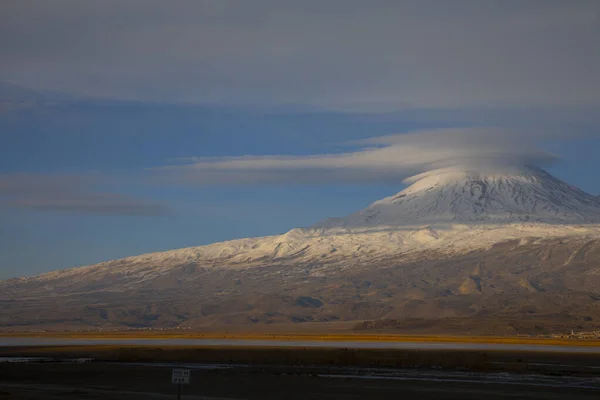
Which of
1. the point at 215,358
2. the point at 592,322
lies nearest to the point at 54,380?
the point at 215,358

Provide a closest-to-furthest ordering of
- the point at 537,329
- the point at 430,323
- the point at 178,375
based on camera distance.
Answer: the point at 178,375
the point at 537,329
the point at 430,323

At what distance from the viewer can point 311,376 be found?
51.1m

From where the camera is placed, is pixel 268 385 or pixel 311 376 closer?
pixel 268 385

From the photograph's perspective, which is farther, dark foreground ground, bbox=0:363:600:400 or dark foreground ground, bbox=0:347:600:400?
dark foreground ground, bbox=0:347:600:400

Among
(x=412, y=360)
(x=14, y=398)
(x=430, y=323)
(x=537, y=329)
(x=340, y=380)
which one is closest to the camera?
(x=14, y=398)

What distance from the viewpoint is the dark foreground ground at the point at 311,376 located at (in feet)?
137

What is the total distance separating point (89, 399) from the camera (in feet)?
129

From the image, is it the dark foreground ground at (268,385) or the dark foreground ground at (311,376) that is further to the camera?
the dark foreground ground at (311,376)

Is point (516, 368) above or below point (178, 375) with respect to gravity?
below

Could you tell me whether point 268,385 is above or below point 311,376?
above

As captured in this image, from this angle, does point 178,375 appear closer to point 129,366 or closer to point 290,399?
point 290,399

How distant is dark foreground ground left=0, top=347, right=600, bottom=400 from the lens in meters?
41.9

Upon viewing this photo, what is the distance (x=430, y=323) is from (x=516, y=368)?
10960cm

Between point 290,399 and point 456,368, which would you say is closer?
point 290,399
